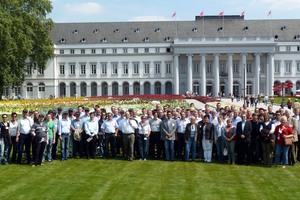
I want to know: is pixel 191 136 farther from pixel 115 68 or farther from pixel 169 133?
pixel 115 68

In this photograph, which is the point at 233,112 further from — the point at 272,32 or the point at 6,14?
the point at 272,32

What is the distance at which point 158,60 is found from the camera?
78125 millimetres

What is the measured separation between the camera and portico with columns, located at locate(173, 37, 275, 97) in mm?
74938

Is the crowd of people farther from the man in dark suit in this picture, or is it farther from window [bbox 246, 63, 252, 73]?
window [bbox 246, 63, 252, 73]

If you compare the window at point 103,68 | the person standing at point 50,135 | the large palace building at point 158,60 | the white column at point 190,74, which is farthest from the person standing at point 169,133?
the window at point 103,68

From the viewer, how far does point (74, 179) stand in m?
12.7

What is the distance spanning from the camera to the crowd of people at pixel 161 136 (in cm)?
1515

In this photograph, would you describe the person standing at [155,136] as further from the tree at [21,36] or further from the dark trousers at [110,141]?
the tree at [21,36]

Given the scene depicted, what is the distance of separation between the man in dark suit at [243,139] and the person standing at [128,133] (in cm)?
362

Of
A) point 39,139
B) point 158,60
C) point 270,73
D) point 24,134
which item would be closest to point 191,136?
point 39,139

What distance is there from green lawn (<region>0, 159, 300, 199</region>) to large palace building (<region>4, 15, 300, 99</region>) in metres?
61.5

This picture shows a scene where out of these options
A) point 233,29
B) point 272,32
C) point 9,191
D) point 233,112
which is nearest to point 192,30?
point 233,29

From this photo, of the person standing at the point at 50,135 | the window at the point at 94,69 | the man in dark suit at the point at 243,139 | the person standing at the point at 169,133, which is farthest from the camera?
the window at the point at 94,69

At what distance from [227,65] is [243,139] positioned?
63.0 m
